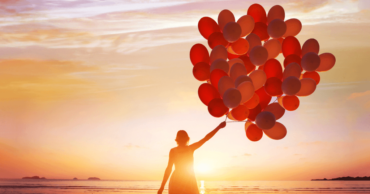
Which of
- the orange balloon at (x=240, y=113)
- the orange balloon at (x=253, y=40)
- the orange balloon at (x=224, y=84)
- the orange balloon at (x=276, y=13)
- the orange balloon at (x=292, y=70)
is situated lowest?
the orange balloon at (x=240, y=113)

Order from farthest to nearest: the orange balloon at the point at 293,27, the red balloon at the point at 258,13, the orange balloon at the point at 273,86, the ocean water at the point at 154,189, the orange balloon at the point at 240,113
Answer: the ocean water at the point at 154,189 → the red balloon at the point at 258,13 → the orange balloon at the point at 293,27 → the orange balloon at the point at 273,86 → the orange balloon at the point at 240,113

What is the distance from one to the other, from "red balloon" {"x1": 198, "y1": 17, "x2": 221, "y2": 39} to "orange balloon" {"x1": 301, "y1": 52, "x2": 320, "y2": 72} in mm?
1403

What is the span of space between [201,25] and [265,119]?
185 centimetres

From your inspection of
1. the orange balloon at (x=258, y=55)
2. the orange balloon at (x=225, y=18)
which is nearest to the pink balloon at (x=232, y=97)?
the orange balloon at (x=258, y=55)

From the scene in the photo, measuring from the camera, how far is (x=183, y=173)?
410 centimetres

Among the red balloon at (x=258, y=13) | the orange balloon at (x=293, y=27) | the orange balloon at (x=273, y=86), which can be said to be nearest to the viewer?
the orange balloon at (x=273, y=86)

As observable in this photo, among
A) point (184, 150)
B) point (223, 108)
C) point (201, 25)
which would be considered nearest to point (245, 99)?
point (223, 108)

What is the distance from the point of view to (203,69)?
15.5ft

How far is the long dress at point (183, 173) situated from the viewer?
4.05 m

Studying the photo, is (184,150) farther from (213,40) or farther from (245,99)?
(213,40)

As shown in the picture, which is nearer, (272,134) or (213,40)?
(272,134)

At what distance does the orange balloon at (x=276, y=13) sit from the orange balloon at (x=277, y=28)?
19 cm

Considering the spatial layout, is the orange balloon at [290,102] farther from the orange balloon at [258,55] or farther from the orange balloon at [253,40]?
the orange balloon at [253,40]

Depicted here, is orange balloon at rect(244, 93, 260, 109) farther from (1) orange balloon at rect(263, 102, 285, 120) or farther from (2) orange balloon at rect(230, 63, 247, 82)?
(2) orange balloon at rect(230, 63, 247, 82)
